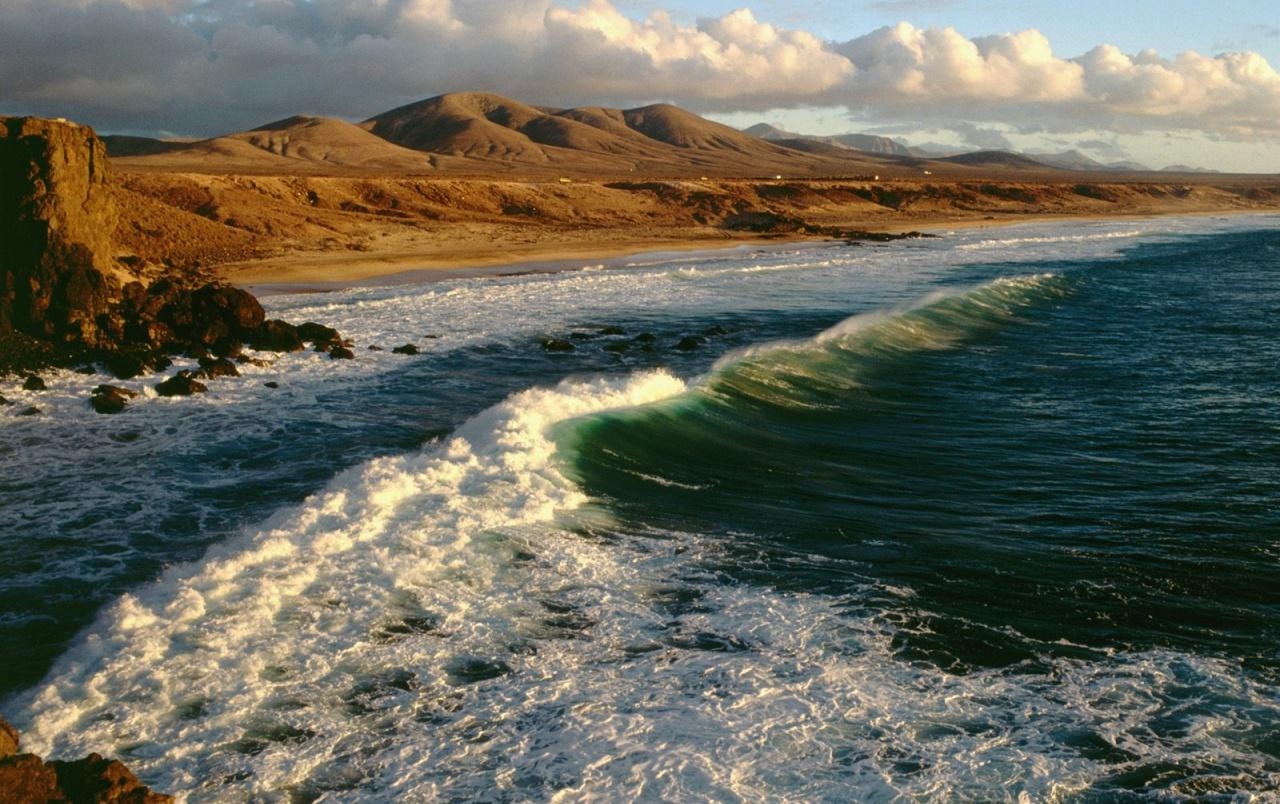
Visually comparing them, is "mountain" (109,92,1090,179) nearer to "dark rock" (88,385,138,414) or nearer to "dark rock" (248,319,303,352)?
"dark rock" (248,319,303,352)

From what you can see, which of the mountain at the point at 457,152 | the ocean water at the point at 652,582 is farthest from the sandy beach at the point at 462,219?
the mountain at the point at 457,152

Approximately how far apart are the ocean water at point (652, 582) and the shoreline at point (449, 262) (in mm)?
12707

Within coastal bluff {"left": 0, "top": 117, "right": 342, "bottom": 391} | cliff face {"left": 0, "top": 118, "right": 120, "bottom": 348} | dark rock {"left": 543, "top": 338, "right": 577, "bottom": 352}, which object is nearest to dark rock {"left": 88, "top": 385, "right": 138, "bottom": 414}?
coastal bluff {"left": 0, "top": 117, "right": 342, "bottom": 391}

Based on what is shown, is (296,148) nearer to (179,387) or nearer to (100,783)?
(179,387)

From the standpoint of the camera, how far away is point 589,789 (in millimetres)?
7000

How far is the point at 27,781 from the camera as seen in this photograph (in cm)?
596

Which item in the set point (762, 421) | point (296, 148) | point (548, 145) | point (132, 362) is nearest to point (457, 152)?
point (548, 145)

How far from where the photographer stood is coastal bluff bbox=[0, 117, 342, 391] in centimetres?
2028

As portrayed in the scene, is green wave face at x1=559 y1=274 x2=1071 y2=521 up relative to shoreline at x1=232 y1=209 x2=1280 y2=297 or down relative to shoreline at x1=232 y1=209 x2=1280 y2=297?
down

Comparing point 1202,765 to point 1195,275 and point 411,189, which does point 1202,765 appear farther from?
point 411,189

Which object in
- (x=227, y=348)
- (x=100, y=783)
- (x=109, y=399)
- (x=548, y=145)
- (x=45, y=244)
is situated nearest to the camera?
(x=100, y=783)

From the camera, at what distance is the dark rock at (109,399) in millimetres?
17297

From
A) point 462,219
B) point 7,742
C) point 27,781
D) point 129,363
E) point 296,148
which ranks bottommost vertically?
point 27,781

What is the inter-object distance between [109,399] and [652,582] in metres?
11.3
